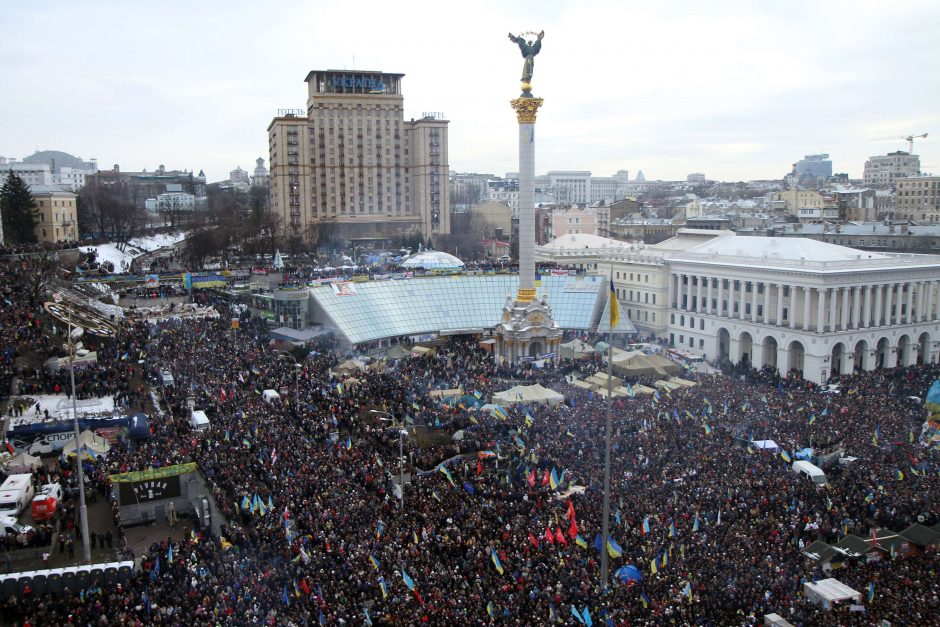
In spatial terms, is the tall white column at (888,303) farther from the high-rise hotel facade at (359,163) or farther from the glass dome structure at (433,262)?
the high-rise hotel facade at (359,163)

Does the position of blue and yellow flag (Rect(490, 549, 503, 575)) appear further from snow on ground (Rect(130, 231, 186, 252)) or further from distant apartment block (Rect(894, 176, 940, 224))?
distant apartment block (Rect(894, 176, 940, 224))

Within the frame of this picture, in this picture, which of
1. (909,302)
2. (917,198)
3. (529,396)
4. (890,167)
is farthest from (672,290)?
(890,167)

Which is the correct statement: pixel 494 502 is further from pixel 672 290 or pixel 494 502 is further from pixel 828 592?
pixel 672 290

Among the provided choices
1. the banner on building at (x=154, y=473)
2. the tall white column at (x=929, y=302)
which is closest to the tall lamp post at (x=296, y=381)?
the banner on building at (x=154, y=473)

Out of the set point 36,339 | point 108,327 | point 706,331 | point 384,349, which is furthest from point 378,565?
point 706,331

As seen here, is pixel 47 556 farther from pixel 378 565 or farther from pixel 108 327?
pixel 108 327
